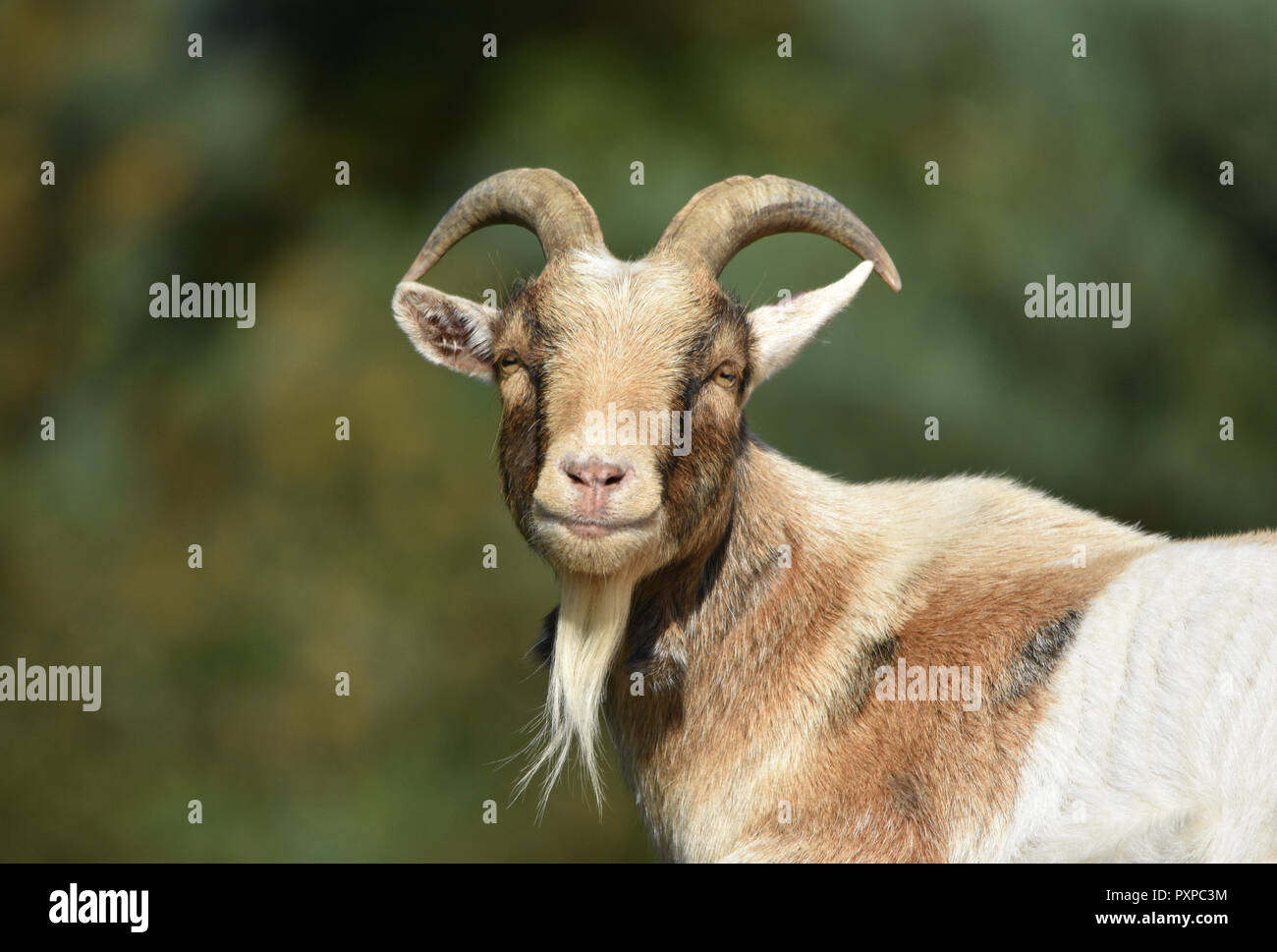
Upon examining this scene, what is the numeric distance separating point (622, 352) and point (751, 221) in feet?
3.09

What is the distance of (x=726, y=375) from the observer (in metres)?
6.06

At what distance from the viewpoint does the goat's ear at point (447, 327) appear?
6453 millimetres

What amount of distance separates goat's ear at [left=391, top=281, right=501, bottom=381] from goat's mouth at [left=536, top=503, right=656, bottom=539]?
1.24 m

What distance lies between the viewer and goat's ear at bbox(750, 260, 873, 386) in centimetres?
630

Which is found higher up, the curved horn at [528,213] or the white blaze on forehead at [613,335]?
the curved horn at [528,213]

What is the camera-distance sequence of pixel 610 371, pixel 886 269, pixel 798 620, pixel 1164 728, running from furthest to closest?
pixel 886 269, pixel 798 620, pixel 610 371, pixel 1164 728

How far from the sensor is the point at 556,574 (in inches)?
235

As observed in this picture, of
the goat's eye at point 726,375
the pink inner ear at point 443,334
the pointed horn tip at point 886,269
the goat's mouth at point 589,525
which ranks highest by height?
the pointed horn tip at point 886,269
